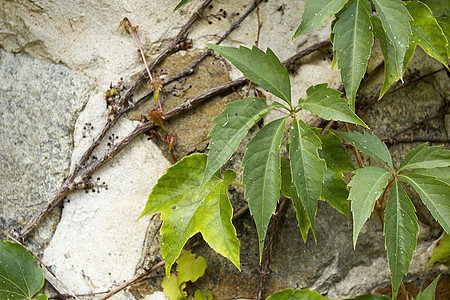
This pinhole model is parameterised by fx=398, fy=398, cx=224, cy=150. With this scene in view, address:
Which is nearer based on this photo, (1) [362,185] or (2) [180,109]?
(1) [362,185]

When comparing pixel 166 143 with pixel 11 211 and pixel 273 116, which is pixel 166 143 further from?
pixel 11 211

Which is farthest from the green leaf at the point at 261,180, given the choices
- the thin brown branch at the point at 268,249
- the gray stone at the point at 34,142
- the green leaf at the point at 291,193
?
the gray stone at the point at 34,142

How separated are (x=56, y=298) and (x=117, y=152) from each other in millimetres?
490

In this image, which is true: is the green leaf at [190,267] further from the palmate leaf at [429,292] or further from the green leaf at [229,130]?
the palmate leaf at [429,292]

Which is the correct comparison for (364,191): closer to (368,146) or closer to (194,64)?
(368,146)

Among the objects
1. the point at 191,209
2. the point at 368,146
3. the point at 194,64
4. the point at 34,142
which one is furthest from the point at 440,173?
the point at 34,142

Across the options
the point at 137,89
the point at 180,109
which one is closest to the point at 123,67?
the point at 137,89

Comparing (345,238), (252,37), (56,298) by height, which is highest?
(252,37)

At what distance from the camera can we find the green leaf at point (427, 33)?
1021mm

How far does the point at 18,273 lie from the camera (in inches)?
45.4

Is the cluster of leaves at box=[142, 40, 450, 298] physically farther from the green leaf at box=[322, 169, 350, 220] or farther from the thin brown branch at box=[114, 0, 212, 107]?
the thin brown branch at box=[114, 0, 212, 107]

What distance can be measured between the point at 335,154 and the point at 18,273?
977mm

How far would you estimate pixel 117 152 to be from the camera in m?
1.25

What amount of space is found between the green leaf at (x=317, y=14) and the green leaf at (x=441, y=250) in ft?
2.84
